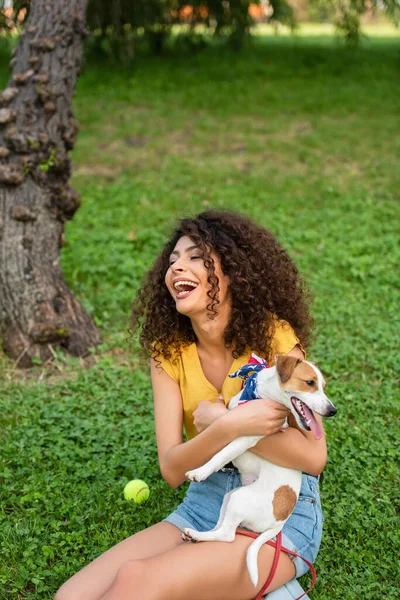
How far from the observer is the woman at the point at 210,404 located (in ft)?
8.26

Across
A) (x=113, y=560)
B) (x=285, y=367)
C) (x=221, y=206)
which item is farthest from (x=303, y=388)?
(x=221, y=206)

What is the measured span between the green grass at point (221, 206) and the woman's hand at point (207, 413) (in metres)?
0.98

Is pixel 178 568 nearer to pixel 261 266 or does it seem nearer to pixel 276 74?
pixel 261 266

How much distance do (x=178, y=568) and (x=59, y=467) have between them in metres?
1.57

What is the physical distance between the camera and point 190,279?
112 inches

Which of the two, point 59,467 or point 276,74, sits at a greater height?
point 276,74

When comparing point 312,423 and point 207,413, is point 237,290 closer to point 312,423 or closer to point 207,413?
point 207,413

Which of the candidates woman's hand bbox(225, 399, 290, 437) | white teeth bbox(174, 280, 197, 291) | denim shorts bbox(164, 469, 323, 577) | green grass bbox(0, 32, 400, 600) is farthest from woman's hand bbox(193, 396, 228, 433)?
green grass bbox(0, 32, 400, 600)

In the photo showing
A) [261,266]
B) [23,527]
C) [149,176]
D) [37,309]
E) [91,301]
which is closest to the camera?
[261,266]

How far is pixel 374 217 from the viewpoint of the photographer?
24.4 feet

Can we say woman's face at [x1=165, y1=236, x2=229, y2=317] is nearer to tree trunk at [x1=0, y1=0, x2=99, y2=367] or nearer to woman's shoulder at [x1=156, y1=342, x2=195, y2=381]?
woman's shoulder at [x1=156, y1=342, x2=195, y2=381]

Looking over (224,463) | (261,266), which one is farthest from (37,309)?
(224,463)

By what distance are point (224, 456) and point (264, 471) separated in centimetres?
17

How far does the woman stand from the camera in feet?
8.26
